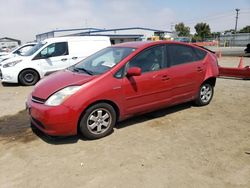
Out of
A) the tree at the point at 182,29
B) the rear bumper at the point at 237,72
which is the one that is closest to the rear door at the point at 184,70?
the rear bumper at the point at 237,72

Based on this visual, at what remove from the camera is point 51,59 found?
10.5 meters

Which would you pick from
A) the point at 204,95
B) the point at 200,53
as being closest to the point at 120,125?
the point at 204,95

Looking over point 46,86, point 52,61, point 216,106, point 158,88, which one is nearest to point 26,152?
point 46,86

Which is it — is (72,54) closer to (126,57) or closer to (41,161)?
(126,57)

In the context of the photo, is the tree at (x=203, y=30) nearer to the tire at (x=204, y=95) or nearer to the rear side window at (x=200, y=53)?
the tire at (x=204, y=95)

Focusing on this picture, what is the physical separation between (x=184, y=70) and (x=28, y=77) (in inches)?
277

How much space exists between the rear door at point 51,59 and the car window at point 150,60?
20.2ft

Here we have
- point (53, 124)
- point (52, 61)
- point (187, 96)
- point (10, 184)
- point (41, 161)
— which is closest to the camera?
point (10, 184)

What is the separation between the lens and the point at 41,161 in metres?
3.89

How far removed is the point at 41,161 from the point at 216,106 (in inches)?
168

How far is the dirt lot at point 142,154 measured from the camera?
337 cm

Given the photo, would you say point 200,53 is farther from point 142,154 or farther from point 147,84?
point 142,154

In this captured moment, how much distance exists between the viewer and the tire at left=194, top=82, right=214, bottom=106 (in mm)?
6246

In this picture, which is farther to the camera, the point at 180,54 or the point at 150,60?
the point at 180,54
